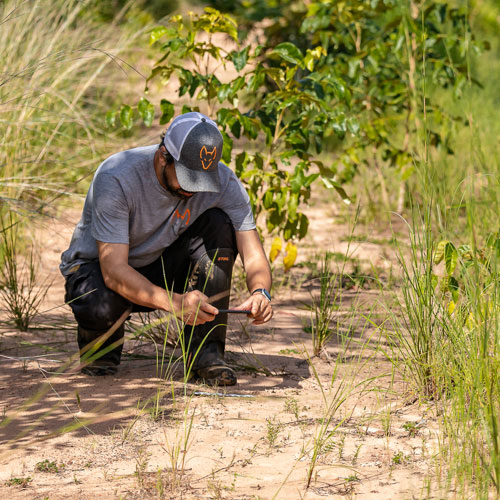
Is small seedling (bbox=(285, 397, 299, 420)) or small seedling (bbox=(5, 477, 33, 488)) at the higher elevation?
small seedling (bbox=(285, 397, 299, 420))

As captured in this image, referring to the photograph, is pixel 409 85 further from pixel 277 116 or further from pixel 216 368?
pixel 216 368

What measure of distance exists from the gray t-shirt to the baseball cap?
0.78 feet

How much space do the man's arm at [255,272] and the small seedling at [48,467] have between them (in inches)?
35.5

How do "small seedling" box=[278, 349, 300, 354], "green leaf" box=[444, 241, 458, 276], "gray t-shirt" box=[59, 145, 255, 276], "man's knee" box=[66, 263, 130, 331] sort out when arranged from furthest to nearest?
1. "small seedling" box=[278, 349, 300, 354]
2. "man's knee" box=[66, 263, 130, 331]
3. "gray t-shirt" box=[59, 145, 255, 276]
4. "green leaf" box=[444, 241, 458, 276]

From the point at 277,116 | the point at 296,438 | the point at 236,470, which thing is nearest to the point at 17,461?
the point at 236,470

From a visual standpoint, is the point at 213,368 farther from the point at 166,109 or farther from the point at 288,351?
the point at 166,109

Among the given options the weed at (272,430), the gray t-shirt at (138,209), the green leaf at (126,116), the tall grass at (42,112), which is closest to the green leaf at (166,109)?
the green leaf at (126,116)

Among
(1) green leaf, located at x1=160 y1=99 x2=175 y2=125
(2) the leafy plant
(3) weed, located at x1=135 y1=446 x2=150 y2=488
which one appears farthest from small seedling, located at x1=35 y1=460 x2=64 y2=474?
(1) green leaf, located at x1=160 y1=99 x2=175 y2=125

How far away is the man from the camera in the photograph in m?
2.95

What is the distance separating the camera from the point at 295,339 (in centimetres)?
377

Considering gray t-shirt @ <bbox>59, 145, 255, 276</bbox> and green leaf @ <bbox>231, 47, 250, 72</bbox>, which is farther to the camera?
green leaf @ <bbox>231, 47, 250, 72</bbox>

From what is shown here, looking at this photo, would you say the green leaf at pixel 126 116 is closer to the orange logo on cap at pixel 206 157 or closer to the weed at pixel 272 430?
the orange logo on cap at pixel 206 157

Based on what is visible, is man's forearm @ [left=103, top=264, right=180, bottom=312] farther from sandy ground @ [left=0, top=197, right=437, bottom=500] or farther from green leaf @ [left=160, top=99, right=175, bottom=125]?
green leaf @ [left=160, top=99, right=175, bottom=125]

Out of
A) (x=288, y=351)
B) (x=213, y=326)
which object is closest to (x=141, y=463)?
(x=213, y=326)
